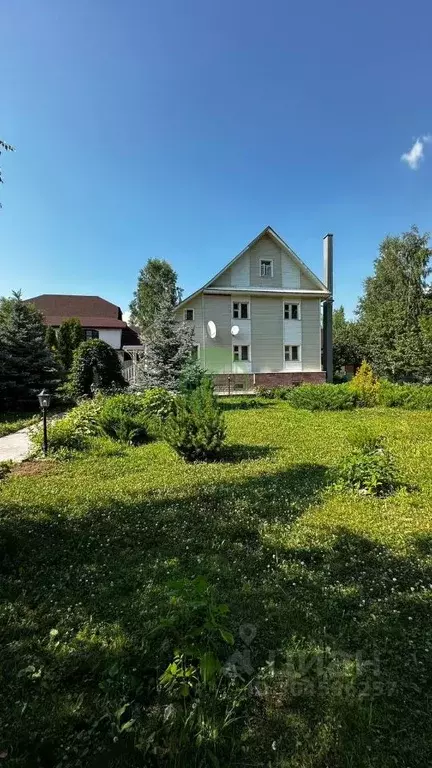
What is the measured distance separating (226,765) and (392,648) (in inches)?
45.3

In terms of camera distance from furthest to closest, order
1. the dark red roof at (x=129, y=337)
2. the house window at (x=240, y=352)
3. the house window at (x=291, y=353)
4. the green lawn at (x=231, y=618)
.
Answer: the dark red roof at (x=129, y=337), the house window at (x=291, y=353), the house window at (x=240, y=352), the green lawn at (x=231, y=618)

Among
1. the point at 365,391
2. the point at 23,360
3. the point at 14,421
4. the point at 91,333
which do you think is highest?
the point at 91,333

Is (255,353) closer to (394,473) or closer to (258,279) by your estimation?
(258,279)

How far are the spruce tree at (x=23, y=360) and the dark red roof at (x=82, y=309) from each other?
2054cm

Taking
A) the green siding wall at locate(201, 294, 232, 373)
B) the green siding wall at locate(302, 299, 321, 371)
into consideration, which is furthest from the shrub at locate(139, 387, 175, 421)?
the green siding wall at locate(302, 299, 321, 371)

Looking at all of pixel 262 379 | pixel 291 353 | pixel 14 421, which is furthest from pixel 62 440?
pixel 291 353

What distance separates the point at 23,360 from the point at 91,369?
9.11 feet

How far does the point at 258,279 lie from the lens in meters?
22.4

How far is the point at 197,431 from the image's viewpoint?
656 cm

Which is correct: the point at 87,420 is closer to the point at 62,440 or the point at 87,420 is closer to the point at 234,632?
the point at 62,440

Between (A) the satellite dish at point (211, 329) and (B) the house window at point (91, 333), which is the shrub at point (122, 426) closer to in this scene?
(A) the satellite dish at point (211, 329)

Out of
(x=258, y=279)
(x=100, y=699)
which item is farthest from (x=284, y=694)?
(x=258, y=279)

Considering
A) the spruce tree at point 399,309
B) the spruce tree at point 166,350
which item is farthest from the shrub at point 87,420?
the spruce tree at point 399,309

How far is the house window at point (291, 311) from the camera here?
22.9 meters
